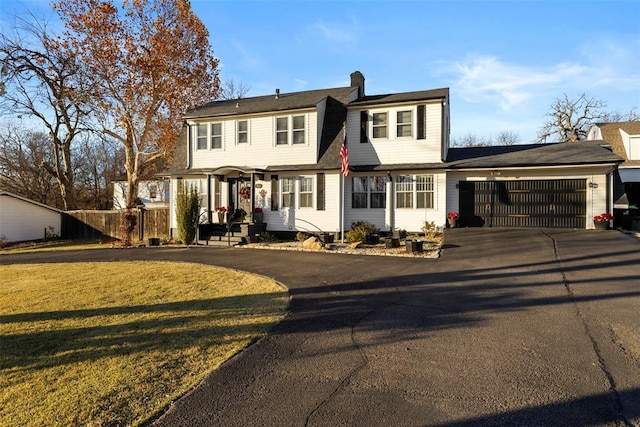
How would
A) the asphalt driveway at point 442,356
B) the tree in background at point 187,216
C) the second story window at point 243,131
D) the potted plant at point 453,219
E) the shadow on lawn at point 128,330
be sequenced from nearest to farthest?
the asphalt driveway at point 442,356 → the shadow on lawn at point 128,330 → the potted plant at point 453,219 → the tree in background at point 187,216 → the second story window at point 243,131

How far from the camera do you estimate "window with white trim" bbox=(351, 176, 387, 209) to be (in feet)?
54.6

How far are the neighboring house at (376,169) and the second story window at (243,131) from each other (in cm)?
5

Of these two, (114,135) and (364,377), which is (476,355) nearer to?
(364,377)

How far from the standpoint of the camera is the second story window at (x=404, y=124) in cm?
1628

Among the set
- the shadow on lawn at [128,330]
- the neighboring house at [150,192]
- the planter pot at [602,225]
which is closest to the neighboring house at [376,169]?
the planter pot at [602,225]

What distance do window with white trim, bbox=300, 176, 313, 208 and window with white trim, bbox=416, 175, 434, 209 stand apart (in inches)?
188

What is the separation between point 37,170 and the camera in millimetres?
32719

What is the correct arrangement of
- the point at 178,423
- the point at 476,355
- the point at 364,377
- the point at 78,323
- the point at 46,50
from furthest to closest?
1. the point at 46,50
2. the point at 78,323
3. the point at 476,355
4. the point at 364,377
5. the point at 178,423

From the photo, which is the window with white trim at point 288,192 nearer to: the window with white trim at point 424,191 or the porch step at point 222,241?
the porch step at point 222,241

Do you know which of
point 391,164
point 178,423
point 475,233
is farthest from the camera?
Result: point 391,164

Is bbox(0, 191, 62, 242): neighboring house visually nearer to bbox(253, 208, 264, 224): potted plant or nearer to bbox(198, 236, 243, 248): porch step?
bbox(198, 236, 243, 248): porch step

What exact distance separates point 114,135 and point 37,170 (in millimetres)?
13981

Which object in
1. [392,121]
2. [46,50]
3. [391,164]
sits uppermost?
[46,50]

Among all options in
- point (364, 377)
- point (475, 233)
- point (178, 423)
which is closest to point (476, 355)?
point (364, 377)
